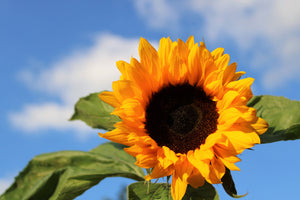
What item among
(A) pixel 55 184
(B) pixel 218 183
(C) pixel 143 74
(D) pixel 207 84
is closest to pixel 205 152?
(B) pixel 218 183

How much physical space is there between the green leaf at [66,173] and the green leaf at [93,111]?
0.28m

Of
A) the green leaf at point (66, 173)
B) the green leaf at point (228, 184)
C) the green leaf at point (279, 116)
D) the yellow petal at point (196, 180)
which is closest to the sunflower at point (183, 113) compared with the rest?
the yellow petal at point (196, 180)

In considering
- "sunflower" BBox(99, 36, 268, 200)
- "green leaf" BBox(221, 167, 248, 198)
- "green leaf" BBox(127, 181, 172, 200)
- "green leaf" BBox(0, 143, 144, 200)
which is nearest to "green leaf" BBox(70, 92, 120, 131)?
"green leaf" BBox(0, 143, 144, 200)

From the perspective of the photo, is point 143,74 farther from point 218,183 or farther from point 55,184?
point 55,184

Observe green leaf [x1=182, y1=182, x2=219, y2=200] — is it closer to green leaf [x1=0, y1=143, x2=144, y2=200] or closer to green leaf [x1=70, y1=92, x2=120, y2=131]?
green leaf [x1=0, y1=143, x2=144, y2=200]

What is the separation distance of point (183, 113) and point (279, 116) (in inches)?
30.1

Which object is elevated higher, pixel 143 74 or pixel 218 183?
pixel 143 74

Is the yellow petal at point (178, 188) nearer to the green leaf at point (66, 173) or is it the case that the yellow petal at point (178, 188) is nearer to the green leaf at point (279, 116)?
the green leaf at point (66, 173)

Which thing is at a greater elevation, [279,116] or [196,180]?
[279,116]

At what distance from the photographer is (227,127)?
2715mm

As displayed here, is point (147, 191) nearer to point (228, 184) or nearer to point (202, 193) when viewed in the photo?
point (202, 193)

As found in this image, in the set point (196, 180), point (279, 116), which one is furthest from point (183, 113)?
point (279, 116)

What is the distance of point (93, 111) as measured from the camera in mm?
3518

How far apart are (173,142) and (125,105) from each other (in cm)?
48
